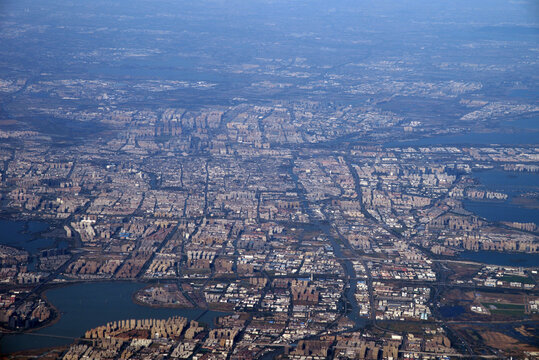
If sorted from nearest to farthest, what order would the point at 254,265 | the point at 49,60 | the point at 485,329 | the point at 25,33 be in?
the point at 485,329
the point at 254,265
the point at 49,60
the point at 25,33

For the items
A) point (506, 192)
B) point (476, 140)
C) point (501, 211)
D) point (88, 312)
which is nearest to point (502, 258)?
point (501, 211)

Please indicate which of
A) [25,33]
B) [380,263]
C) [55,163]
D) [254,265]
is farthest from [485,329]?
[25,33]

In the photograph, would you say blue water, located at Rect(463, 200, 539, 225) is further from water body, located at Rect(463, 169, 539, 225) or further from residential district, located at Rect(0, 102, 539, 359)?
residential district, located at Rect(0, 102, 539, 359)

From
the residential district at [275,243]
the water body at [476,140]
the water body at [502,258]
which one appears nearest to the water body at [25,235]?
the residential district at [275,243]

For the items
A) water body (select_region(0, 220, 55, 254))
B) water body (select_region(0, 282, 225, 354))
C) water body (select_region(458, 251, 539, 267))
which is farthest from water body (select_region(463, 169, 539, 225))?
water body (select_region(0, 220, 55, 254))

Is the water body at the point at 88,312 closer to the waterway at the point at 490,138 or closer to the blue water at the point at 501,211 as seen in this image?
the blue water at the point at 501,211

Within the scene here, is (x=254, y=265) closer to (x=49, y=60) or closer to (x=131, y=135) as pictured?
(x=131, y=135)
